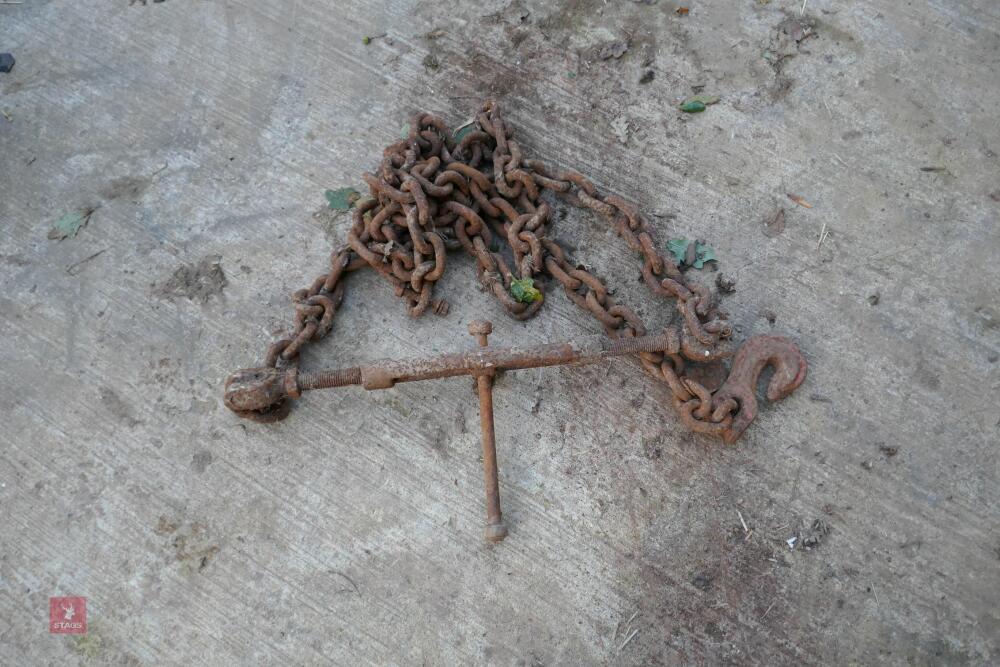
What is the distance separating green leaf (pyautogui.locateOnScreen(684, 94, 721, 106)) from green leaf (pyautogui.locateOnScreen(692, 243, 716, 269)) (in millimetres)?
791

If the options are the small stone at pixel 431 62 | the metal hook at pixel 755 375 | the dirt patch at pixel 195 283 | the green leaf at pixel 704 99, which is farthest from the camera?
the small stone at pixel 431 62

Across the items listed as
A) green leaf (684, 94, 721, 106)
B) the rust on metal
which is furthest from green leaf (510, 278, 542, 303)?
green leaf (684, 94, 721, 106)

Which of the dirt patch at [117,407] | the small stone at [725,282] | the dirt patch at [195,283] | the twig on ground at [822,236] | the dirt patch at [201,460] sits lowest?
the dirt patch at [201,460]

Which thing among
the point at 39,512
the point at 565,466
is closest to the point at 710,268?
the point at 565,466

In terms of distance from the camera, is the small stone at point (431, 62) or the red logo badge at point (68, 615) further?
the small stone at point (431, 62)

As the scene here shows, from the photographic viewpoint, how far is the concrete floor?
8.38ft

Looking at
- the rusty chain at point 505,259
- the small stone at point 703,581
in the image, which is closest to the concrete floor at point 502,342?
the small stone at point 703,581

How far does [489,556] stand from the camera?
262 centimetres

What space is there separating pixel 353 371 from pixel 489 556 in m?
0.92

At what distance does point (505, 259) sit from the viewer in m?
2.98

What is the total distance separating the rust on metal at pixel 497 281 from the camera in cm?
256

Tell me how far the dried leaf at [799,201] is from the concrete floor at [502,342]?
1.0 inches

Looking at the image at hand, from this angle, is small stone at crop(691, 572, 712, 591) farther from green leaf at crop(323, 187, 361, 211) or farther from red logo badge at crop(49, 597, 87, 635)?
red logo badge at crop(49, 597, 87, 635)

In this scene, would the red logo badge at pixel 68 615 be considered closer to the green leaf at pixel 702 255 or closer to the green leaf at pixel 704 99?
the green leaf at pixel 702 255
